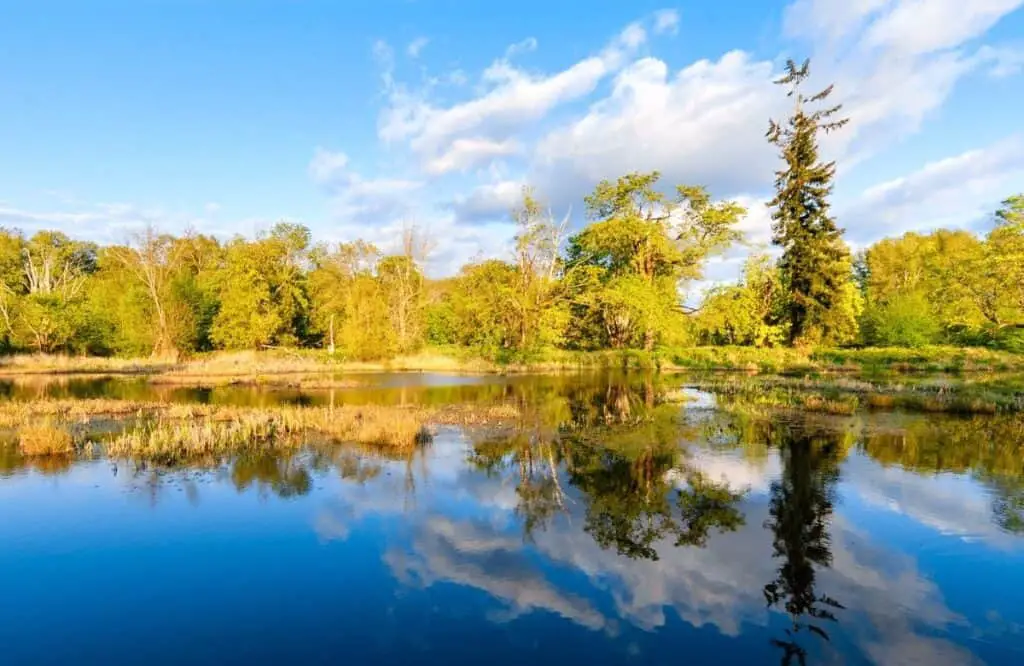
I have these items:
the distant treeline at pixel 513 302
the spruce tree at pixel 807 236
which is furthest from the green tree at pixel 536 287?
the spruce tree at pixel 807 236

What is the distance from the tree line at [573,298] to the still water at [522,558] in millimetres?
40955

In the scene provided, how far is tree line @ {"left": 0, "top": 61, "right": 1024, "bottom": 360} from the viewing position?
59344 millimetres

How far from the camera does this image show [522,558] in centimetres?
1122

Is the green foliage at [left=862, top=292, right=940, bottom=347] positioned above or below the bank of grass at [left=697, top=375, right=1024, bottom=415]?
above

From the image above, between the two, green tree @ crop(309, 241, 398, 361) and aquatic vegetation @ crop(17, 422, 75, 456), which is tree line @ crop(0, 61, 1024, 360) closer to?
green tree @ crop(309, 241, 398, 361)

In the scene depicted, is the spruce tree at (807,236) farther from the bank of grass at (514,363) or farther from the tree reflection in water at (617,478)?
the tree reflection in water at (617,478)

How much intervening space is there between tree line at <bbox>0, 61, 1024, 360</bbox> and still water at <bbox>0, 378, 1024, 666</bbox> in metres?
41.0

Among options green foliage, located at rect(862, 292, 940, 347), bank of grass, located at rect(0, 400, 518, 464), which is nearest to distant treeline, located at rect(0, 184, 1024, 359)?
green foliage, located at rect(862, 292, 940, 347)

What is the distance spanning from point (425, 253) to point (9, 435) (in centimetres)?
4943

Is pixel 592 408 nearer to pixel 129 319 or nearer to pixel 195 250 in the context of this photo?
pixel 129 319

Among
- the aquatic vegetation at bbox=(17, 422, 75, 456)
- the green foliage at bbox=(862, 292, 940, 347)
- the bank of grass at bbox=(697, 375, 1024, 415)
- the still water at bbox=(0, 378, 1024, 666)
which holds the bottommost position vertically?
the still water at bbox=(0, 378, 1024, 666)

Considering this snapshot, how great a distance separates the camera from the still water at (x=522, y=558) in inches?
327

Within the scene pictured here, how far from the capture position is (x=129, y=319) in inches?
2400

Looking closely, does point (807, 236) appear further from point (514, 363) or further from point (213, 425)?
point (213, 425)
